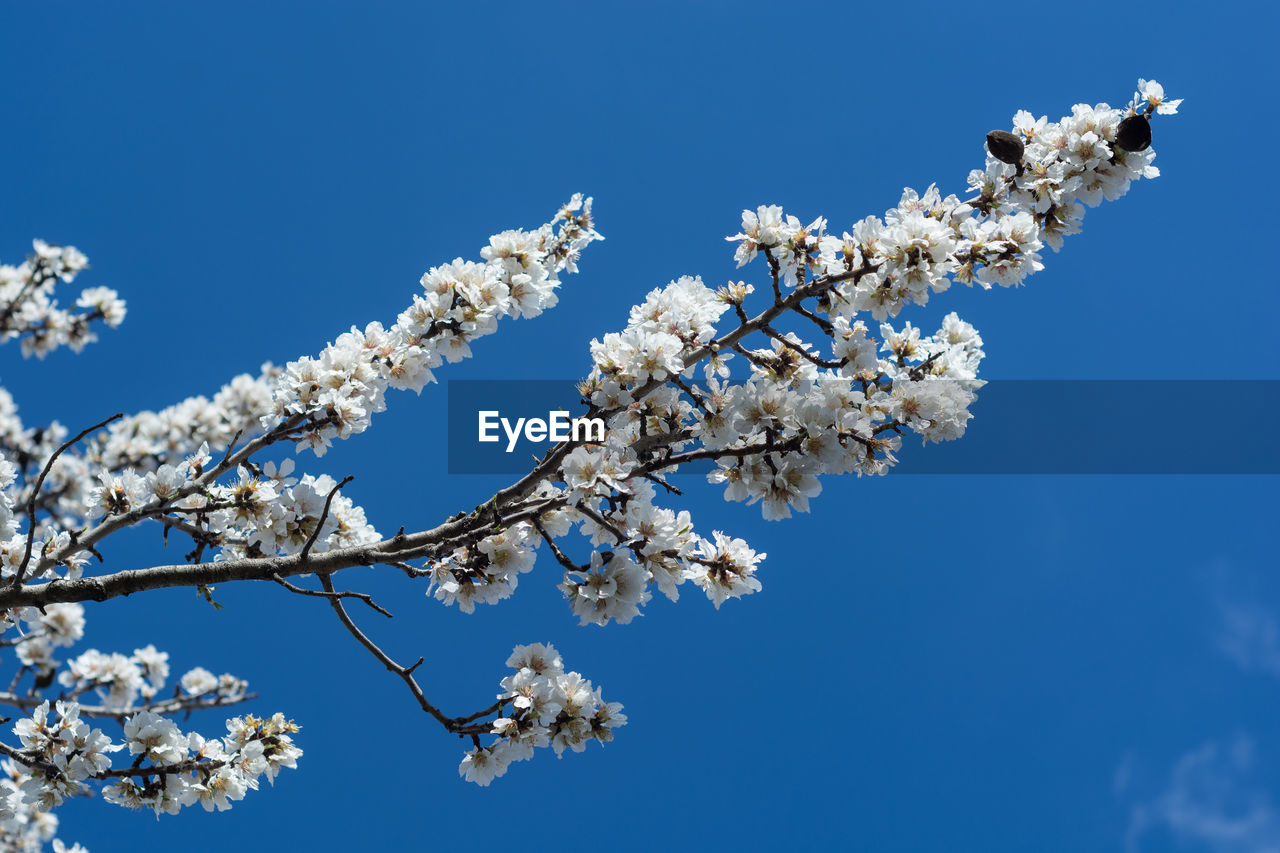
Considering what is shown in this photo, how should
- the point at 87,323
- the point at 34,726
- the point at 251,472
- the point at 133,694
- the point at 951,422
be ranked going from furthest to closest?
the point at 87,323 → the point at 133,694 → the point at 251,472 → the point at 34,726 → the point at 951,422

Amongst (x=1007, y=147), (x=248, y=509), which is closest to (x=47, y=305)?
(x=248, y=509)

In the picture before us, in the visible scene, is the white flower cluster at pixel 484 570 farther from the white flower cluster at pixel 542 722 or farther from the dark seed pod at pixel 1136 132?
the dark seed pod at pixel 1136 132

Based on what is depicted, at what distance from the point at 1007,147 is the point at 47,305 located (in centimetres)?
1264

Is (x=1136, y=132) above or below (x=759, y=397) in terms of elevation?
above

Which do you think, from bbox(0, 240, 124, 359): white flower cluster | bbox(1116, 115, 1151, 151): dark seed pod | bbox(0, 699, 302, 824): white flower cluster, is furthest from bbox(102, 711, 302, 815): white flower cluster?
bbox(0, 240, 124, 359): white flower cluster

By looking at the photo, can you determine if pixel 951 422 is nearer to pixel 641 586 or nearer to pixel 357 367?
pixel 641 586

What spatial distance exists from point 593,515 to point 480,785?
1.64 metres

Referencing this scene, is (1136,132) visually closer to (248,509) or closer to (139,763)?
(248,509)

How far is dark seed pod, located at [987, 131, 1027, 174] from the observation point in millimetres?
4699

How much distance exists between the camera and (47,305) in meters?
11.6

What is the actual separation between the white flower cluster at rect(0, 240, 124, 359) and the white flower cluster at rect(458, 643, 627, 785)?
10.3m

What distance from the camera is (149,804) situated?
4.38m

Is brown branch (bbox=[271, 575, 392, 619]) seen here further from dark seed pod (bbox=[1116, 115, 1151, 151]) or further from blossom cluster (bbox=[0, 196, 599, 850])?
dark seed pod (bbox=[1116, 115, 1151, 151])

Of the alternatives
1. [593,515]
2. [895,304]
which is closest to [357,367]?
[593,515]
